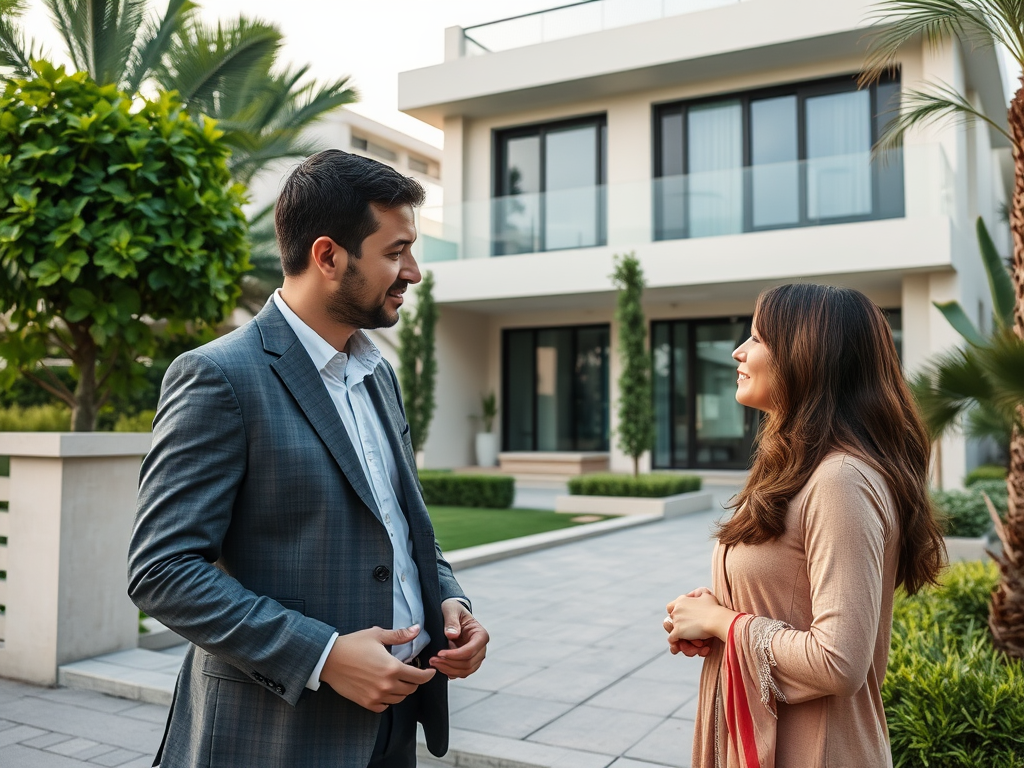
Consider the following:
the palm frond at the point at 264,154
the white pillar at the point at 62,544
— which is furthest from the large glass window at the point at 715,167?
the white pillar at the point at 62,544

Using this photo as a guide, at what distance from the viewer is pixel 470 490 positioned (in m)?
14.6

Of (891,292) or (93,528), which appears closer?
(93,528)

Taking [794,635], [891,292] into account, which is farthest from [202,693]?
[891,292]

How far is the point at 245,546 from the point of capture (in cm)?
174

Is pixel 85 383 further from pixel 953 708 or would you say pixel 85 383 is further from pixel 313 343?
pixel 953 708

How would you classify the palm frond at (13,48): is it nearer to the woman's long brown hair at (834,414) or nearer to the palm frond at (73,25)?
the palm frond at (73,25)

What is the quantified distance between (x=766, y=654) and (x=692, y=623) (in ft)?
0.61

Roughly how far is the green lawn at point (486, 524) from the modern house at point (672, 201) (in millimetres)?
5255

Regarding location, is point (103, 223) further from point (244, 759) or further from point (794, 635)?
point (794, 635)

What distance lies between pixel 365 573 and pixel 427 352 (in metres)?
14.5

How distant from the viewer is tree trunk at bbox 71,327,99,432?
17.7ft

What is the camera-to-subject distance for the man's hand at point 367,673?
1617 mm

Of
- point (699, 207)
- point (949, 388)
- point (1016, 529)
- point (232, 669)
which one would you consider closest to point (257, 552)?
point (232, 669)

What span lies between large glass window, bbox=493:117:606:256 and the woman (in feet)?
52.2
